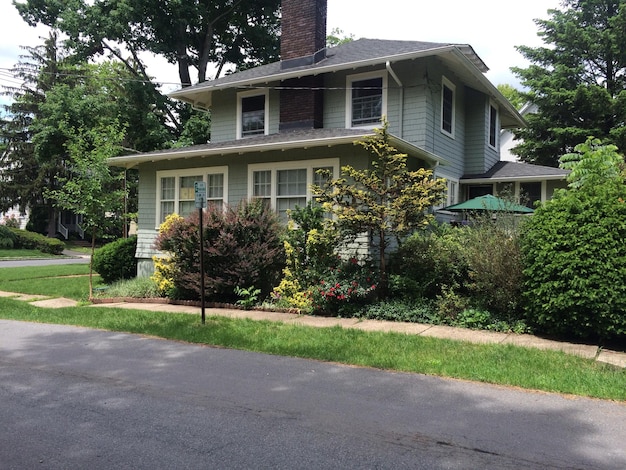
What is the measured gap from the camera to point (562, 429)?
13.6ft

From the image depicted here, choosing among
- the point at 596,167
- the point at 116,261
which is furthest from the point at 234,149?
the point at 596,167

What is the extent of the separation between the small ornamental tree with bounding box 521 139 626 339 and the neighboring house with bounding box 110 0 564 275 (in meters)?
4.20

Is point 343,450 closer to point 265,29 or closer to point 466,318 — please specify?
point 466,318

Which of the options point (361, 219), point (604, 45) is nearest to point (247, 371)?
point (361, 219)

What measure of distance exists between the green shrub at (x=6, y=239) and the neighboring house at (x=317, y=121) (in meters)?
24.1

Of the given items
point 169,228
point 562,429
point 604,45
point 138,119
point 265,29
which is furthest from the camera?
point 265,29

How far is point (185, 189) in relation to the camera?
14578 mm

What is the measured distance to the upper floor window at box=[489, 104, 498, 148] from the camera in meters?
17.4

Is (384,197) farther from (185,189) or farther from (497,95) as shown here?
(497,95)

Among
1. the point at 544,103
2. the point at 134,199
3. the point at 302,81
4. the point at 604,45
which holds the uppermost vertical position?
the point at 604,45

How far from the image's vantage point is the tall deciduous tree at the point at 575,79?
2253 centimetres

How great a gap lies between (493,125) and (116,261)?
14189 millimetres

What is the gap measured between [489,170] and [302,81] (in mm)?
7236

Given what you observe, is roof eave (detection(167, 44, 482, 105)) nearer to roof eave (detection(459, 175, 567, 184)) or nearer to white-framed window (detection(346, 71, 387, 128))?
white-framed window (detection(346, 71, 387, 128))
